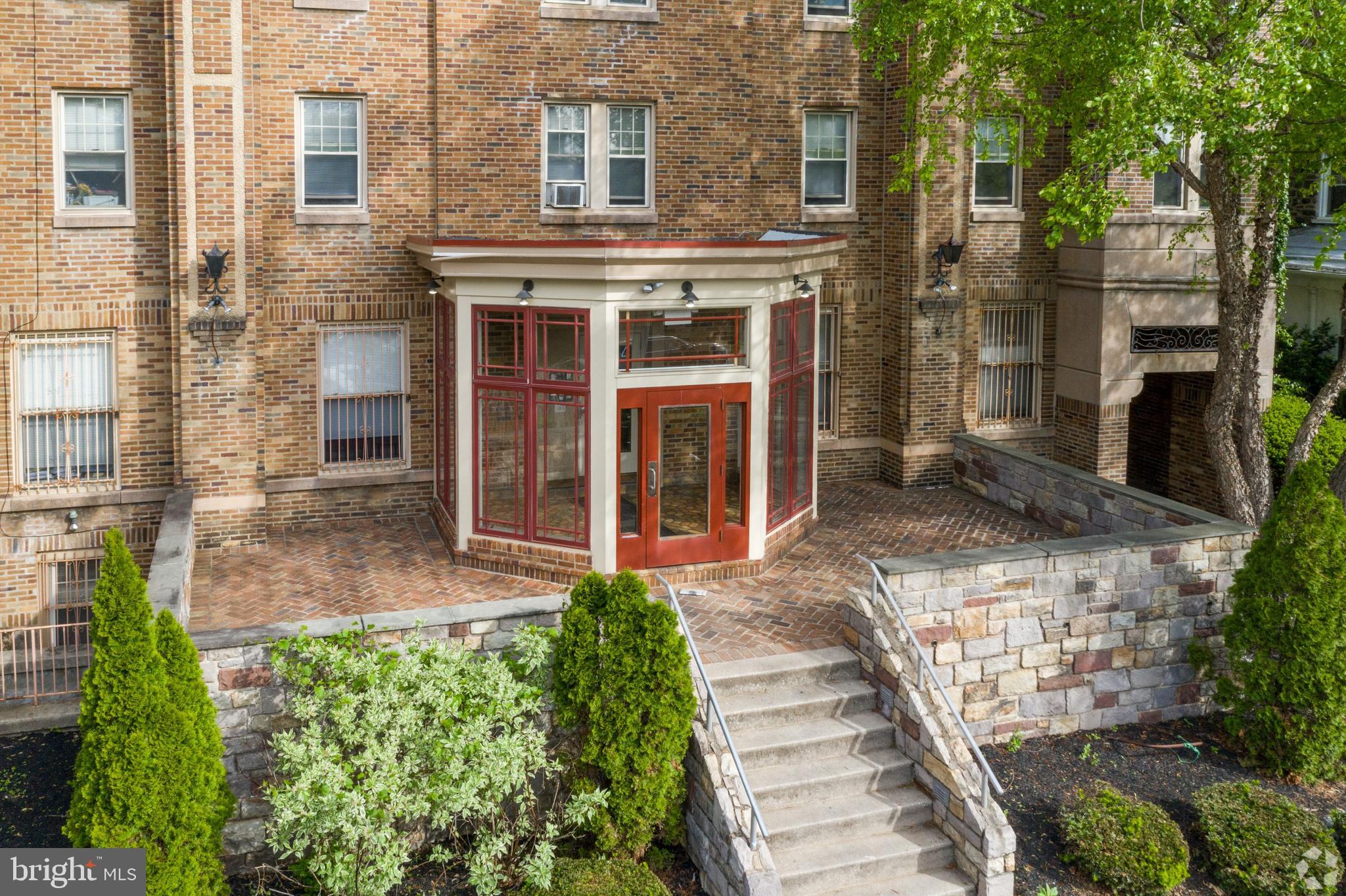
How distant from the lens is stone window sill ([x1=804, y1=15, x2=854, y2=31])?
62.2 feet

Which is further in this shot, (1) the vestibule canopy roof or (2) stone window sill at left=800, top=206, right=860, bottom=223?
(2) stone window sill at left=800, top=206, right=860, bottom=223

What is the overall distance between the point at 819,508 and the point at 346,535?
6653mm

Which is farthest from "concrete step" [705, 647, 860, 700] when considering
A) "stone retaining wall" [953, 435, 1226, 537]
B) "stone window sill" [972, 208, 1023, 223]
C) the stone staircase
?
"stone window sill" [972, 208, 1023, 223]

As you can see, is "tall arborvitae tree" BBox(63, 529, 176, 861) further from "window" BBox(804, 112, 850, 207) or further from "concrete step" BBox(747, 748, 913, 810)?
"window" BBox(804, 112, 850, 207)

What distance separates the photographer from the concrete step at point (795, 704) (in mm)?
12336

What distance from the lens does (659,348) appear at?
1499 cm

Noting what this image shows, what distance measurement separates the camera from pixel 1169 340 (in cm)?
1997

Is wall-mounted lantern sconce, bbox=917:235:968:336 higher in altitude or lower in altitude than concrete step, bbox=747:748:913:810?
higher

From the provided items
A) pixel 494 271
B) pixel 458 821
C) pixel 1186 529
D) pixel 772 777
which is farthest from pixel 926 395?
pixel 458 821

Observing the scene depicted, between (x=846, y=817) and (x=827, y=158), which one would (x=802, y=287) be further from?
(x=846, y=817)

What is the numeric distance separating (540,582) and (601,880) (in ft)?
16.1

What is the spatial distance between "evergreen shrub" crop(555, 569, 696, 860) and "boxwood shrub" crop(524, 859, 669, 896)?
0.22 metres

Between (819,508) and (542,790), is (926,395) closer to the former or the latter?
(819,508)

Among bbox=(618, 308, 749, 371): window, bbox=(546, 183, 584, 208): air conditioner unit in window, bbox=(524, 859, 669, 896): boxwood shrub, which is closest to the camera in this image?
bbox=(524, 859, 669, 896): boxwood shrub
